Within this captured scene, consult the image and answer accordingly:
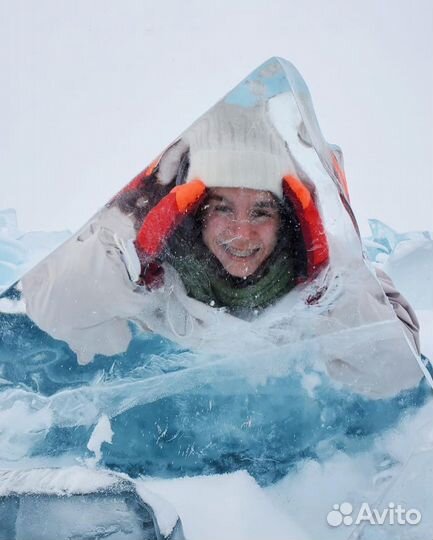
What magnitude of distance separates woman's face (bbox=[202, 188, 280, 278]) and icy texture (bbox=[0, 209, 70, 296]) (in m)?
1.02

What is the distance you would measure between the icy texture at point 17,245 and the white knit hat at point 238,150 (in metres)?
1.04

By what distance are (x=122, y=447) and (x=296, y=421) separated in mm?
355

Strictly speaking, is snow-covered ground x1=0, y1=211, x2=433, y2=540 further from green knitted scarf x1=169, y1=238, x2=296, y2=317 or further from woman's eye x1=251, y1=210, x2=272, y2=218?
woman's eye x1=251, y1=210, x2=272, y2=218

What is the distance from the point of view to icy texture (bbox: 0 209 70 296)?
2.51 meters

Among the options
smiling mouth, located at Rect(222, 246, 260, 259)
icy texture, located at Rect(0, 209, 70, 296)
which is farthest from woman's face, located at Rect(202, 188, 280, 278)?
icy texture, located at Rect(0, 209, 70, 296)

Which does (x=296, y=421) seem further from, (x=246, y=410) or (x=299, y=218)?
(x=299, y=218)

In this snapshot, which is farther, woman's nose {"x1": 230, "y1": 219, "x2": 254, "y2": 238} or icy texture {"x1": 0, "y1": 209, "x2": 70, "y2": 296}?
icy texture {"x1": 0, "y1": 209, "x2": 70, "y2": 296}

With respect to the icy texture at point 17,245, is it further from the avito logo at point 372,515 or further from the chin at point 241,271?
the avito logo at point 372,515

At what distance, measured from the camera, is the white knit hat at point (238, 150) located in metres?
1.55

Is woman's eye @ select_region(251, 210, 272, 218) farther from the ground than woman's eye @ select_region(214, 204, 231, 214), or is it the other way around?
woman's eye @ select_region(214, 204, 231, 214)

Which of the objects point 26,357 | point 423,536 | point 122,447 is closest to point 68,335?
point 26,357

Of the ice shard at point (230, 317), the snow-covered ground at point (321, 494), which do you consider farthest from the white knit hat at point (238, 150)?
the snow-covered ground at point (321, 494)

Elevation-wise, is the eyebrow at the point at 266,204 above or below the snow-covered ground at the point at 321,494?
above

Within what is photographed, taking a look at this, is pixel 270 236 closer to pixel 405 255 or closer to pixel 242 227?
pixel 242 227
